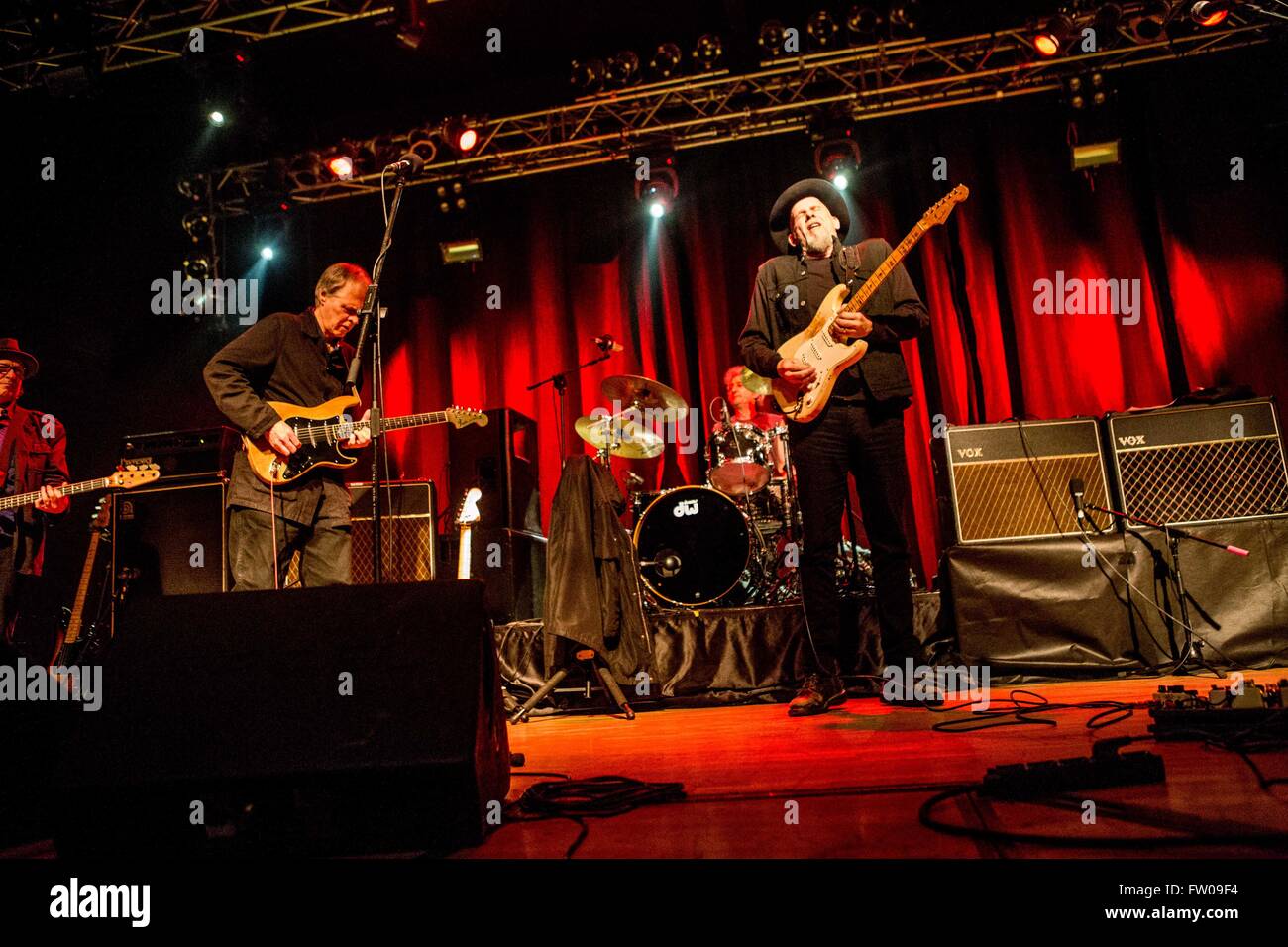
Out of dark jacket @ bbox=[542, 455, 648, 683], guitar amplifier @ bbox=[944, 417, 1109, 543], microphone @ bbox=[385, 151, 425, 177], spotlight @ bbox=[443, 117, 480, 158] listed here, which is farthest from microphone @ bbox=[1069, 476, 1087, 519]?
spotlight @ bbox=[443, 117, 480, 158]

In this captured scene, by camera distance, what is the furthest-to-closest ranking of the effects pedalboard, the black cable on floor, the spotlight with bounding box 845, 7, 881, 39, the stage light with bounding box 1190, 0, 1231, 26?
the spotlight with bounding box 845, 7, 881, 39 → the stage light with bounding box 1190, 0, 1231, 26 → the effects pedalboard → the black cable on floor

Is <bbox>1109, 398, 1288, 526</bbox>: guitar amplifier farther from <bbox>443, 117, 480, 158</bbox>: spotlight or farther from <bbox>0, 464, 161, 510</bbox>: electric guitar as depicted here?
<bbox>0, 464, 161, 510</bbox>: electric guitar

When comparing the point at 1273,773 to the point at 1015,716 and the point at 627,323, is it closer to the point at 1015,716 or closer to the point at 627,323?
the point at 1015,716

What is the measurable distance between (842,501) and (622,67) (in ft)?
13.4

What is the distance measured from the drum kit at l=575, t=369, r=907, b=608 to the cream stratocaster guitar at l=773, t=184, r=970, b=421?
1213 mm

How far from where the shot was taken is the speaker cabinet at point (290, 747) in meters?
1.44

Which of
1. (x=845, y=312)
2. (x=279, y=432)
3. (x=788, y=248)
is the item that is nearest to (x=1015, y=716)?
(x=845, y=312)

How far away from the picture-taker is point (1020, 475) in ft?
14.6

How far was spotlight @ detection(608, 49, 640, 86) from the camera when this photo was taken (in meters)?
6.15

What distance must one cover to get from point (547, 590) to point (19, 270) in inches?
200

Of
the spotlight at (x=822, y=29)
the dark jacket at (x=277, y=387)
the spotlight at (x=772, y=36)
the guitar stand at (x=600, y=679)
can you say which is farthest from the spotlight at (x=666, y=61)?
the guitar stand at (x=600, y=679)

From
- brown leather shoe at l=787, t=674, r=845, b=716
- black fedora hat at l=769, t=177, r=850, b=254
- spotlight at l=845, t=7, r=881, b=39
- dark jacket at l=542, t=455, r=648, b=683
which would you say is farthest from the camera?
spotlight at l=845, t=7, r=881, b=39

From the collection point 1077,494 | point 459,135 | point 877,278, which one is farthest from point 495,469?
point 1077,494

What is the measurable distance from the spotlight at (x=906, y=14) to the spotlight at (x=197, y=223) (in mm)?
5241
